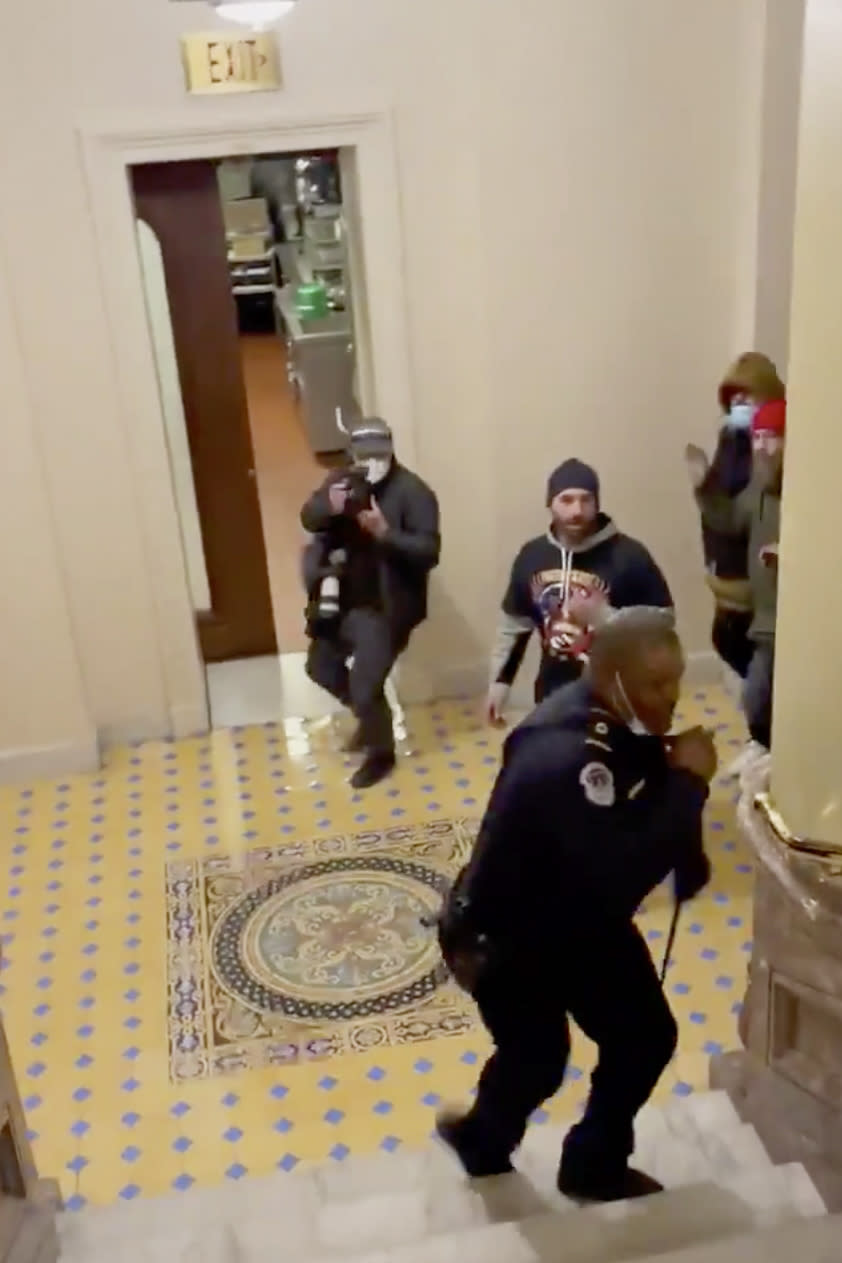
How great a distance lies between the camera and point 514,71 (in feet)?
17.2

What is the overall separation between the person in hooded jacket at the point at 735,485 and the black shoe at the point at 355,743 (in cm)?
162

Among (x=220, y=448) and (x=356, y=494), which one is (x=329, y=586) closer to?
(x=356, y=494)

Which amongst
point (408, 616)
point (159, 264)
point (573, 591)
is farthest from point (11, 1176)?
point (159, 264)

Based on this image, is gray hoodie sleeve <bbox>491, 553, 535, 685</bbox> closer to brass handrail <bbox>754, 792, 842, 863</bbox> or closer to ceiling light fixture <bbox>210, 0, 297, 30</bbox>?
ceiling light fixture <bbox>210, 0, 297, 30</bbox>

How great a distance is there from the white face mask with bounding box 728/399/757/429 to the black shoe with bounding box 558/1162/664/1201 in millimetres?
2816

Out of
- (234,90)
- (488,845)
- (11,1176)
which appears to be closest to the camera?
(488,845)

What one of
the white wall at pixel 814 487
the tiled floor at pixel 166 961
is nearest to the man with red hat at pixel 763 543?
the tiled floor at pixel 166 961

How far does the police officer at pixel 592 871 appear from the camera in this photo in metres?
2.68

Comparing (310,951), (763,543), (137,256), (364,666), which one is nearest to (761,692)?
(763,543)

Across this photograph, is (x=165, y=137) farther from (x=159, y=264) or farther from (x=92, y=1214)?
(x=92, y=1214)

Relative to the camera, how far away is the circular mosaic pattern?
4.50 meters

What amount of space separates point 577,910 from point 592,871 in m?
0.11

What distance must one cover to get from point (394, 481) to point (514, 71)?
1.66m

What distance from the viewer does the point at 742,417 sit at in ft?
16.4
